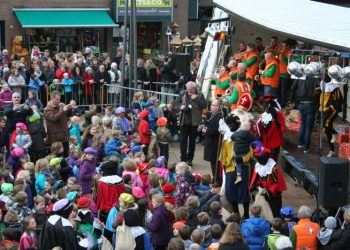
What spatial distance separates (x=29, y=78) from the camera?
2273 centimetres

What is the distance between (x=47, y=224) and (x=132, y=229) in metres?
1.09

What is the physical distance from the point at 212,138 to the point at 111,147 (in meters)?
2.12

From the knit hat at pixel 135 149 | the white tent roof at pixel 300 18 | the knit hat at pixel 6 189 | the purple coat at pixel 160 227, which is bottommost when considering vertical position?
the purple coat at pixel 160 227

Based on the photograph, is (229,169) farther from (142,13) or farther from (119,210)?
(142,13)

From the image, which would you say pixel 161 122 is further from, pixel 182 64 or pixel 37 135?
pixel 182 64

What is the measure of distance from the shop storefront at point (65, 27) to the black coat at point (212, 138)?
19.1 metres

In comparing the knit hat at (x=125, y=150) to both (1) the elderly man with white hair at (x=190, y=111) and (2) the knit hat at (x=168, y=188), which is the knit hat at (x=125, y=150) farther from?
(2) the knit hat at (x=168, y=188)

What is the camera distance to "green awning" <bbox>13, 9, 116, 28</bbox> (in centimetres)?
3488

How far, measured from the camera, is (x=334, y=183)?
38.6ft

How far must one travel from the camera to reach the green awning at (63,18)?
34875mm

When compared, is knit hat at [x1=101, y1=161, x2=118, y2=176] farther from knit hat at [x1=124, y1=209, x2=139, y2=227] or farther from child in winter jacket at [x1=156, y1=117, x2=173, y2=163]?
child in winter jacket at [x1=156, y1=117, x2=173, y2=163]

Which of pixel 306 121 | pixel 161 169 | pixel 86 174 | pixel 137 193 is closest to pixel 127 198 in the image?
pixel 137 193

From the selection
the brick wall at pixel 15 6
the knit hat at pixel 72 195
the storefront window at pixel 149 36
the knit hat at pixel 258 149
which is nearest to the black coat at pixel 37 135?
the knit hat at pixel 72 195

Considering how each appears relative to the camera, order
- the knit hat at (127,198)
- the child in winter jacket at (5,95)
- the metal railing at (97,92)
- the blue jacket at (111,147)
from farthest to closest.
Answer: the metal railing at (97,92) < the child in winter jacket at (5,95) < the blue jacket at (111,147) < the knit hat at (127,198)
